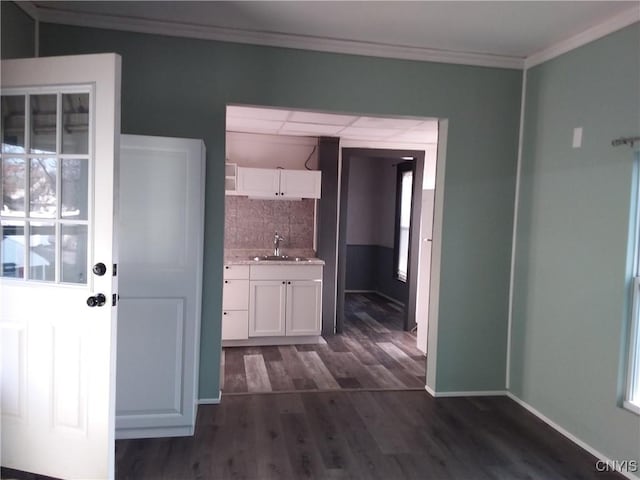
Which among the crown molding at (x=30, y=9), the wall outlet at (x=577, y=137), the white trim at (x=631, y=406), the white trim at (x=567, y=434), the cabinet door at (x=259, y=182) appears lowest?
the white trim at (x=567, y=434)

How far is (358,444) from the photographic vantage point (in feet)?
9.38

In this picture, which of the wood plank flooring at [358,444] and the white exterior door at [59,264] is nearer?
the white exterior door at [59,264]

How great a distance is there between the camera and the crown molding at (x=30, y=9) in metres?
2.74

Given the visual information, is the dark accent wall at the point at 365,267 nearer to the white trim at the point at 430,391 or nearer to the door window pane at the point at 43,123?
the white trim at the point at 430,391

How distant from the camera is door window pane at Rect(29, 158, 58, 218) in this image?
7.23 feet

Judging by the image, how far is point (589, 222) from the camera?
2.92 m

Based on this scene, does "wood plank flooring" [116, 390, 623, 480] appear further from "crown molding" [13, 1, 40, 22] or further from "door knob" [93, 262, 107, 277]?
"crown molding" [13, 1, 40, 22]

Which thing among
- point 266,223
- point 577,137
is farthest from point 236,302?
point 577,137

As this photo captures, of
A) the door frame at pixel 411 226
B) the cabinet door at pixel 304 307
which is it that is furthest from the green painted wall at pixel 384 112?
the door frame at pixel 411 226

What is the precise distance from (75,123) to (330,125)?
2.90m

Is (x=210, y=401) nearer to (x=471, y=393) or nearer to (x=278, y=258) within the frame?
(x=471, y=393)

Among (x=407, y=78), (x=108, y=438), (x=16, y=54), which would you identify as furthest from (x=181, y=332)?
(x=407, y=78)

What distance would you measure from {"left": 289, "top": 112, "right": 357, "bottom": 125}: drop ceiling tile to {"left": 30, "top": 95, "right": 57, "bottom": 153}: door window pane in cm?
232

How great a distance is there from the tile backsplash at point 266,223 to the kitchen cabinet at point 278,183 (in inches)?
14.6
